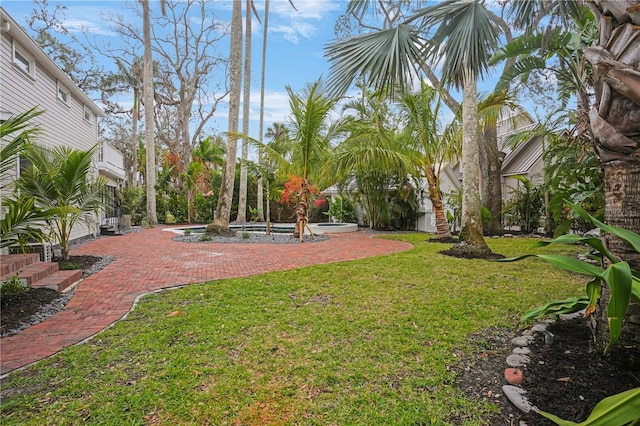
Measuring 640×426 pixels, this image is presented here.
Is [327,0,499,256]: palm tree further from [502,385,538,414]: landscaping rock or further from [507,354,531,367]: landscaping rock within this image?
[502,385,538,414]: landscaping rock

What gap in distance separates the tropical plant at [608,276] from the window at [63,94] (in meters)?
13.1

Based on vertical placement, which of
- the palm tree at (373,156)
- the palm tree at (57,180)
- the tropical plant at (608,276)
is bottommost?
the tropical plant at (608,276)

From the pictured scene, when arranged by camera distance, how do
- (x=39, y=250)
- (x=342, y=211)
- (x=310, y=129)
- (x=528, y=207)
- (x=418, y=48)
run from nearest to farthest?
(x=418, y=48) < (x=39, y=250) < (x=310, y=129) < (x=528, y=207) < (x=342, y=211)

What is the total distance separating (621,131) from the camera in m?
2.32

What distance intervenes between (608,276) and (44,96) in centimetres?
1234

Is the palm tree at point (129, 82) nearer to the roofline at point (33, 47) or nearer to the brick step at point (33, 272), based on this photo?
the roofline at point (33, 47)

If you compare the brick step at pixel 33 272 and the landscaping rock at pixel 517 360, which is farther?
the brick step at pixel 33 272

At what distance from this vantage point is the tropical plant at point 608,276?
4.66 feet

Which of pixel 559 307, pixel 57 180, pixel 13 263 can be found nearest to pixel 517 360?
pixel 559 307

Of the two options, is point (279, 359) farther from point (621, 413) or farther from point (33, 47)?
point (33, 47)

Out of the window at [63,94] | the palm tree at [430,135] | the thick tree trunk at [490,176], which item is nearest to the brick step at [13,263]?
the window at [63,94]

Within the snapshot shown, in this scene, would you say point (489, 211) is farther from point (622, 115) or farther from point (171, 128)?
point (171, 128)

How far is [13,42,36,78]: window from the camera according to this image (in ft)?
26.1

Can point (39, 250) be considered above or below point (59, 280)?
above
